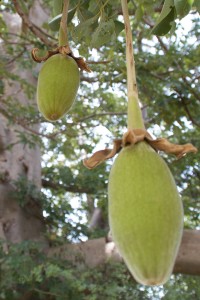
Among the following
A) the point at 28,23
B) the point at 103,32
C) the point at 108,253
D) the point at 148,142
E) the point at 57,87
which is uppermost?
the point at 28,23

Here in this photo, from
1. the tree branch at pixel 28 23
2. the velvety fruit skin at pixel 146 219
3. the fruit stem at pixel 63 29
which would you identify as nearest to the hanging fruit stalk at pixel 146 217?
the velvety fruit skin at pixel 146 219

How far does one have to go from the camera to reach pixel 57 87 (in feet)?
2.93

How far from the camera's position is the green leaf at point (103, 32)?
4.16ft

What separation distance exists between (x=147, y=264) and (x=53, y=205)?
126 inches

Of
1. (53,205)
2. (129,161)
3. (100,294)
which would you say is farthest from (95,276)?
(129,161)

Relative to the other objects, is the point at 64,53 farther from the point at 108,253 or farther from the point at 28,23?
the point at 108,253

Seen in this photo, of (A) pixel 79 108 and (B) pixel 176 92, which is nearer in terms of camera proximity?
(B) pixel 176 92

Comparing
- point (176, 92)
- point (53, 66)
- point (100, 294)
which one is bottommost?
point (100, 294)

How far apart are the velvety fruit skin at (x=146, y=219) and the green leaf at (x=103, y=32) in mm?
732

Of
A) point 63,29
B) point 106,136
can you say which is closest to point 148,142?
point 63,29

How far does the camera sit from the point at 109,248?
128 inches

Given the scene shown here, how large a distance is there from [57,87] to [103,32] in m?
0.45

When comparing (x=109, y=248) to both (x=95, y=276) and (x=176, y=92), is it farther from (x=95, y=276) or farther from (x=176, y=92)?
(x=176, y=92)

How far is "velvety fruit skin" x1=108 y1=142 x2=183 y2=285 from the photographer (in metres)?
0.57
